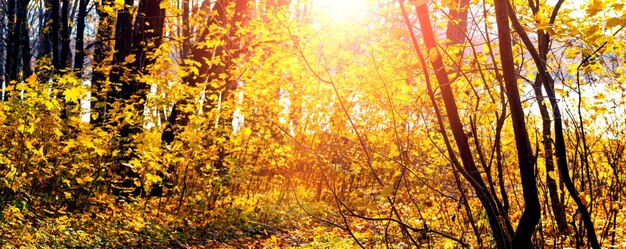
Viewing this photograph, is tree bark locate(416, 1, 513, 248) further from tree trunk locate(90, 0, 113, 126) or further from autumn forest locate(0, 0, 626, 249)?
tree trunk locate(90, 0, 113, 126)

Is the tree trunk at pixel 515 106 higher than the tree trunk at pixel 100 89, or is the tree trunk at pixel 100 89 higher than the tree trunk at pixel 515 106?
the tree trunk at pixel 100 89

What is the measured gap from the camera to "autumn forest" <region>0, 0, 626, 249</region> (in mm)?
3957

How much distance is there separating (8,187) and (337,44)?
544 cm

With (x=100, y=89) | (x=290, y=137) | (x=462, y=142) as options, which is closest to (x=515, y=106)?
(x=462, y=142)

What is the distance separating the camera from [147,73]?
752 cm

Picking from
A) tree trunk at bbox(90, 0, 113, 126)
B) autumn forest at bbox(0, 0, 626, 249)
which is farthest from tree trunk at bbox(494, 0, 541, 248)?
tree trunk at bbox(90, 0, 113, 126)

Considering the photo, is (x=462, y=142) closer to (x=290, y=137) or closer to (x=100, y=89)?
(x=290, y=137)

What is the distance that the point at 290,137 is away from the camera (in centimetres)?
356

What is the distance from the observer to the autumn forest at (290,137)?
3.96 metres

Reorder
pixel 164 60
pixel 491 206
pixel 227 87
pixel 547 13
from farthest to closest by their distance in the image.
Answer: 1. pixel 227 87
2. pixel 164 60
3. pixel 547 13
4. pixel 491 206

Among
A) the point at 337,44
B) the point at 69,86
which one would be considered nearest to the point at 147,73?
the point at 69,86

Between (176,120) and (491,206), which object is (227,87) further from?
(491,206)

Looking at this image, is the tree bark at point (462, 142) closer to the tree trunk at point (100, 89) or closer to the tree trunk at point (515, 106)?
the tree trunk at point (515, 106)

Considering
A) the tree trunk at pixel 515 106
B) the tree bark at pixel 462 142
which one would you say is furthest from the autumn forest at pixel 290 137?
the tree trunk at pixel 515 106
